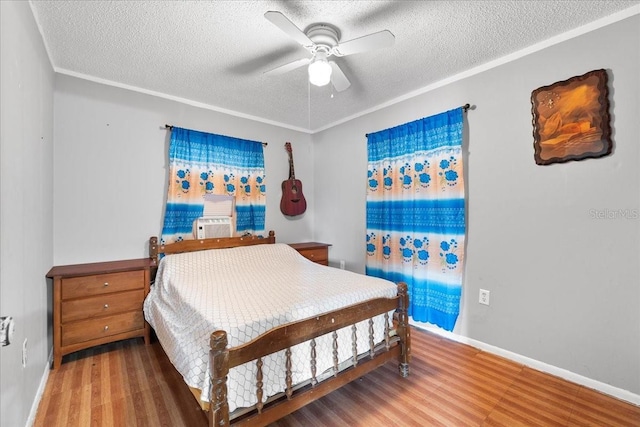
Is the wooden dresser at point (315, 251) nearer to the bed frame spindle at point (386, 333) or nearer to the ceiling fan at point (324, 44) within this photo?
the bed frame spindle at point (386, 333)

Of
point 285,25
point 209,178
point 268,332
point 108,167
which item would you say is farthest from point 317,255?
point 285,25

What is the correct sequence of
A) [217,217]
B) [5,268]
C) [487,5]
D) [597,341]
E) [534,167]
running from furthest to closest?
[217,217] → [534,167] → [597,341] → [487,5] → [5,268]

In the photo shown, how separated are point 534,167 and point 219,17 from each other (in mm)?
2469

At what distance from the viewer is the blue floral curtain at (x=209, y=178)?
9.70 ft

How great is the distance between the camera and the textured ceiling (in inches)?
67.6

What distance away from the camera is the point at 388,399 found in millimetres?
1791

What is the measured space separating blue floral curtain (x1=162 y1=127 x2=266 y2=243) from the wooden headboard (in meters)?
0.12

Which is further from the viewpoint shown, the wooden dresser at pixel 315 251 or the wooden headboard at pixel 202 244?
the wooden dresser at pixel 315 251

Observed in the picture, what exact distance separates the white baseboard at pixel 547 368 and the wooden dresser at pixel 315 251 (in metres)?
1.49

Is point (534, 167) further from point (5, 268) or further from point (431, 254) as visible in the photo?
point (5, 268)

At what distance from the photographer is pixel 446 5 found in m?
Answer: 1.71

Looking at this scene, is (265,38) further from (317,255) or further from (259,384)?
(317,255)

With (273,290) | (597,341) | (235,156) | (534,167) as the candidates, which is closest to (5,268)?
(273,290)

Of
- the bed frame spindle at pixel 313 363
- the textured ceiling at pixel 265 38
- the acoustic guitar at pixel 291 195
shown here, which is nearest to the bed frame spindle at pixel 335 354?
the bed frame spindle at pixel 313 363
